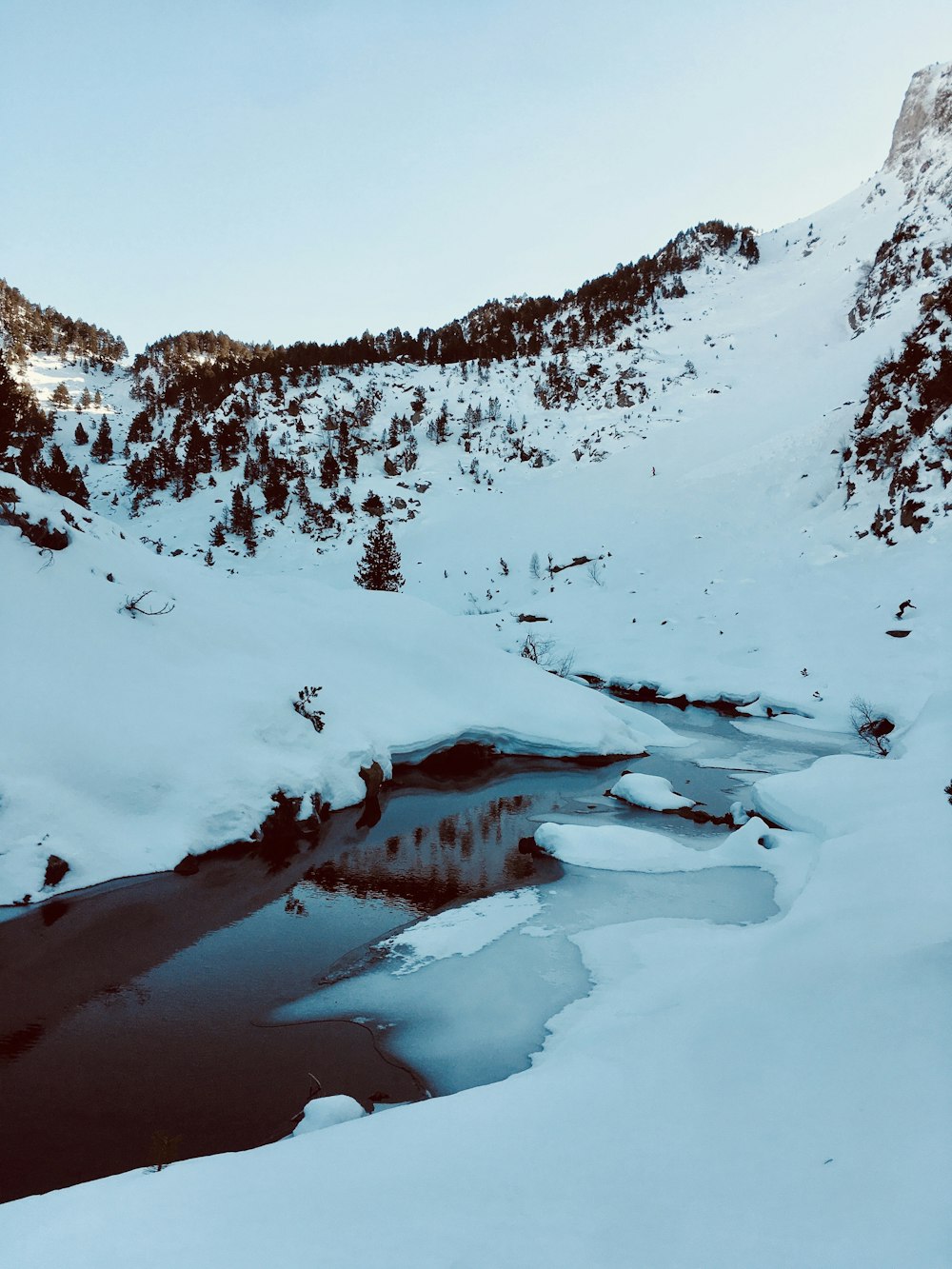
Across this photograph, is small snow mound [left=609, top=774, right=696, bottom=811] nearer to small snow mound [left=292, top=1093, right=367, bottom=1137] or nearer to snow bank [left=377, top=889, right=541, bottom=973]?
snow bank [left=377, top=889, right=541, bottom=973]

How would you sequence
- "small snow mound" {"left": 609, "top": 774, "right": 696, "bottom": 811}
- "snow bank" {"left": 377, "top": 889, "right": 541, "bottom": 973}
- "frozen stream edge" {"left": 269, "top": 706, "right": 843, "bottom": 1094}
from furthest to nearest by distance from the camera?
1. "small snow mound" {"left": 609, "top": 774, "right": 696, "bottom": 811}
2. "snow bank" {"left": 377, "top": 889, "right": 541, "bottom": 973}
3. "frozen stream edge" {"left": 269, "top": 706, "right": 843, "bottom": 1094}

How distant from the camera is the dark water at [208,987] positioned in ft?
20.8

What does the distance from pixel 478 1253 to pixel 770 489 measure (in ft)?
148

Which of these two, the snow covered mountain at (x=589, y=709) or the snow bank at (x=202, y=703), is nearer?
the snow covered mountain at (x=589, y=709)

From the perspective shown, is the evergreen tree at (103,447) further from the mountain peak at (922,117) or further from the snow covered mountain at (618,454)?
the mountain peak at (922,117)

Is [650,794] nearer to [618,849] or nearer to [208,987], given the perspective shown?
[618,849]

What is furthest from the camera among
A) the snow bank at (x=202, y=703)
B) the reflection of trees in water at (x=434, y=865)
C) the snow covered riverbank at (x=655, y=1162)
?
the reflection of trees in water at (x=434, y=865)

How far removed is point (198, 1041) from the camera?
771 cm

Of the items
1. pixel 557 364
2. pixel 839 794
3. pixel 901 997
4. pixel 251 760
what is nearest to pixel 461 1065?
pixel 901 997

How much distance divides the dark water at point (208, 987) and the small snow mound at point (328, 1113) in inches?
15.8

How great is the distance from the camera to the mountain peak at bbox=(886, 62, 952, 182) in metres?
71.4

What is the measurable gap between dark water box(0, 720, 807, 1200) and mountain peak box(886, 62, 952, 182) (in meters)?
95.4

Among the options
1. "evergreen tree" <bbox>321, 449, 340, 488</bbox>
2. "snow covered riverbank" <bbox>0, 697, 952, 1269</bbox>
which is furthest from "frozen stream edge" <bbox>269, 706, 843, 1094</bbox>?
"evergreen tree" <bbox>321, 449, 340, 488</bbox>

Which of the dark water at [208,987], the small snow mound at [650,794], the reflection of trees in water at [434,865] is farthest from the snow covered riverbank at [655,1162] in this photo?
the small snow mound at [650,794]
